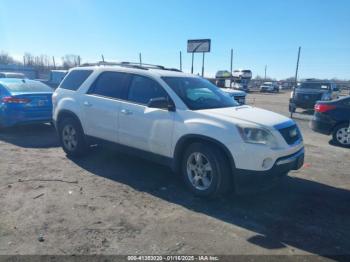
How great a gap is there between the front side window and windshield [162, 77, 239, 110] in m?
0.20

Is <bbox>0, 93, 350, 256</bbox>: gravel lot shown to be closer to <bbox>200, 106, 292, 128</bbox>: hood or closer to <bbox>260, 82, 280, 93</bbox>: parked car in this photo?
<bbox>200, 106, 292, 128</bbox>: hood

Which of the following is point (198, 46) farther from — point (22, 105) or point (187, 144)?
point (187, 144)

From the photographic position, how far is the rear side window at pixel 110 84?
5.91 metres

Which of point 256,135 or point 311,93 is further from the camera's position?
point 311,93

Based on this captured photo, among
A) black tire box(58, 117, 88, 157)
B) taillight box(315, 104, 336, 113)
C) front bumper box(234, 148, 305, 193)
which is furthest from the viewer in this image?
taillight box(315, 104, 336, 113)

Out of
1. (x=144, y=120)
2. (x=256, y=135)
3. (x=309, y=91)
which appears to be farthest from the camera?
(x=309, y=91)

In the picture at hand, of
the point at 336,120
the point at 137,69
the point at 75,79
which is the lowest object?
the point at 336,120

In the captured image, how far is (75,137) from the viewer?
264 inches

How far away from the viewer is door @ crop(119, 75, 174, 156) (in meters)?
5.16

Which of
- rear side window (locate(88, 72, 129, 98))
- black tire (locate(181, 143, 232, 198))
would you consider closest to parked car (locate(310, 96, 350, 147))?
black tire (locate(181, 143, 232, 198))

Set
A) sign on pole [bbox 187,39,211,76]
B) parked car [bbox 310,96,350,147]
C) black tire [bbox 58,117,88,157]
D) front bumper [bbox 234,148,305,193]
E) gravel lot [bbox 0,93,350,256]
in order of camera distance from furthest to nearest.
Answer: sign on pole [bbox 187,39,211,76], parked car [bbox 310,96,350,147], black tire [bbox 58,117,88,157], front bumper [bbox 234,148,305,193], gravel lot [bbox 0,93,350,256]

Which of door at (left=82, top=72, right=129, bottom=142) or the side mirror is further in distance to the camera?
door at (left=82, top=72, right=129, bottom=142)

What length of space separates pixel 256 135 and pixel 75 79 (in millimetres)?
4094

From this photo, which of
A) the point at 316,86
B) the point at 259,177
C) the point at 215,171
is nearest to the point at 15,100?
the point at 215,171
